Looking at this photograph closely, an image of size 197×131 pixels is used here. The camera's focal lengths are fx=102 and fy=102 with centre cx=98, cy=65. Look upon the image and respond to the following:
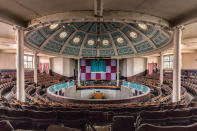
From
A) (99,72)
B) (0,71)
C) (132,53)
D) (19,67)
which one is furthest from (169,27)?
(0,71)

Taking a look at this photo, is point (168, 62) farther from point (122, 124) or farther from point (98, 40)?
point (122, 124)

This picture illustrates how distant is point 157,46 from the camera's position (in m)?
12.2

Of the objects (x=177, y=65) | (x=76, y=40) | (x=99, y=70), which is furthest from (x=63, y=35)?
(x=177, y=65)

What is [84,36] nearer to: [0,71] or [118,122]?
[0,71]

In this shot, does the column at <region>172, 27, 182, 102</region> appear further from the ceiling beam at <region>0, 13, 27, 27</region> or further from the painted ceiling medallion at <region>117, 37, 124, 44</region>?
the painted ceiling medallion at <region>117, 37, 124, 44</region>

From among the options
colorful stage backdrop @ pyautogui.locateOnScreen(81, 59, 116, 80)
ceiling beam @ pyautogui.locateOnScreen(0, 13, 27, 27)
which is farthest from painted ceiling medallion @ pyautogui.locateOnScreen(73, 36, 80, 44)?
ceiling beam @ pyautogui.locateOnScreen(0, 13, 27, 27)

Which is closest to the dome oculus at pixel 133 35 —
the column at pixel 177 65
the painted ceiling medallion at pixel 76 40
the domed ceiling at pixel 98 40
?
the domed ceiling at pixel 98 40

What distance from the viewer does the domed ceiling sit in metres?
11.6

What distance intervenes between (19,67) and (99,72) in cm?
1500

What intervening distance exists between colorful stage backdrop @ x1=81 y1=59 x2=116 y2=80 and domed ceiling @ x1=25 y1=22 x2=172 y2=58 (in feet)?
8.30

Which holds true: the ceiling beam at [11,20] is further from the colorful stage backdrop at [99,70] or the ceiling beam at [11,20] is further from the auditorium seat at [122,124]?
the colorful stage backdrop at [99,70]

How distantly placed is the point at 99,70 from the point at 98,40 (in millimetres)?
10004

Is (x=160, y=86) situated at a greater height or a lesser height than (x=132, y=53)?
lesser

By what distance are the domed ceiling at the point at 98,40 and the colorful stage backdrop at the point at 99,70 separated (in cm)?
253
